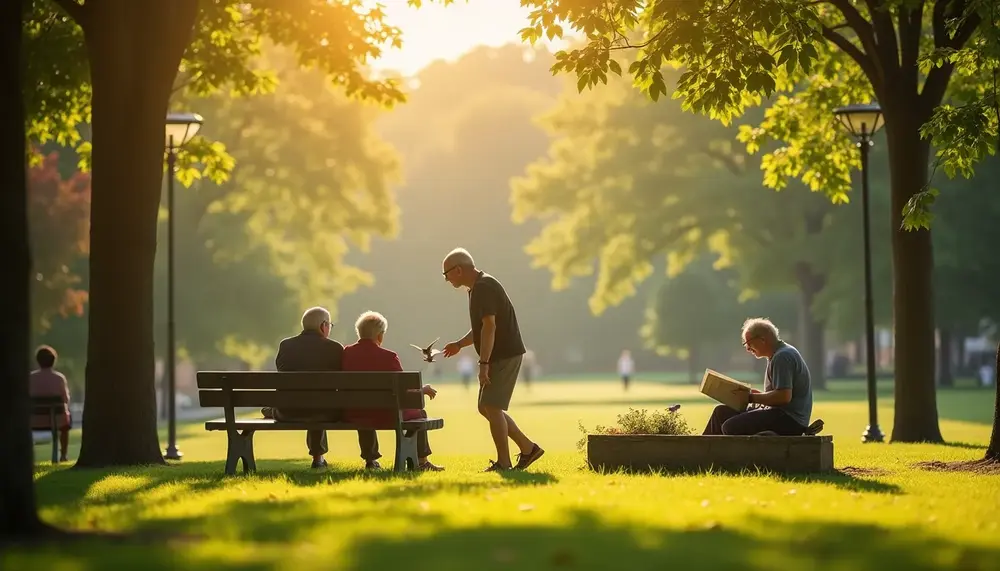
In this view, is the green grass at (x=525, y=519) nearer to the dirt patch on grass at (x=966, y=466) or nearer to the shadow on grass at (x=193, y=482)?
the shadow on grass at (x=193, y=482)

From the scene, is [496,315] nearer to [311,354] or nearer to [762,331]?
[311,354]

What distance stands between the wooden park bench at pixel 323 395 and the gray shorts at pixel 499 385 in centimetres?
53

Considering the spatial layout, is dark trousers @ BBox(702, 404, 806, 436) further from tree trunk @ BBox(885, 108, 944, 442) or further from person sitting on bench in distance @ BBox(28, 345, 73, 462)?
person sitting on bench in distance @ BBox(28, 345, 73, 462)

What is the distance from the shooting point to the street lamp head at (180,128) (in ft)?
62.2

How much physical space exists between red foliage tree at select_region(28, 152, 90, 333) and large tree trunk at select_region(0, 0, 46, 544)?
25049 millimetres

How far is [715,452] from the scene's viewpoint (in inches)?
478

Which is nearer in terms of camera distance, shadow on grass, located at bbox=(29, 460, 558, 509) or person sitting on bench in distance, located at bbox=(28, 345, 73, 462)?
shadow on grass, located at bbox=(29, 460, 558, 509)

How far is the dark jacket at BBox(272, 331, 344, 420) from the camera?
42.7 ft

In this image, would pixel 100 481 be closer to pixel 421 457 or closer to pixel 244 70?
pixel 421 457

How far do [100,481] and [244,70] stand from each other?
8645 millimetres

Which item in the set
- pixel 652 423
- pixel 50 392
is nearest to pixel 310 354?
pixel 652 423

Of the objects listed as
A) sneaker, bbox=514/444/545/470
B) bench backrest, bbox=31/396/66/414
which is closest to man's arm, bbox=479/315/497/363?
sneaker, bbox=514/444/545/470

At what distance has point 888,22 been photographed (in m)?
18.2

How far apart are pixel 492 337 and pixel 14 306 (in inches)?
188
